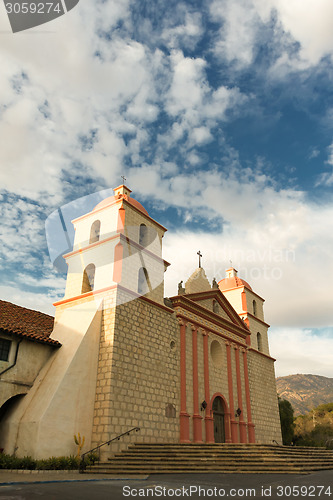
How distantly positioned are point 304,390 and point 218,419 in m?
161

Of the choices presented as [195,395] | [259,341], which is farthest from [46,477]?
[259,341]

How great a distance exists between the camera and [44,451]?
13.1 m

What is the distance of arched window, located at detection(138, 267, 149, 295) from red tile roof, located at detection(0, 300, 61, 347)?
14.5 feet

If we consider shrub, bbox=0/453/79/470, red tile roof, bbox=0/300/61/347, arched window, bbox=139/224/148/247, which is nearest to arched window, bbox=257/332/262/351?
arched window, bbox=139/224/148/247

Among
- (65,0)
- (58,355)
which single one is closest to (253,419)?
(58,355)

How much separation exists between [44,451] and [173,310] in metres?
8.63

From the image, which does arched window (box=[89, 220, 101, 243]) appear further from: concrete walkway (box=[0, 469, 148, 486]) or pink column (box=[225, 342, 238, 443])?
pink column (box=[225, 342, 238, 443])

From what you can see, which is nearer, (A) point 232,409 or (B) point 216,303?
(A) point 232,409

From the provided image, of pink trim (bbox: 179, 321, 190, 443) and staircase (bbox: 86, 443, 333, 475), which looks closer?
staircase (bbox: 86, 443, 333, 475)

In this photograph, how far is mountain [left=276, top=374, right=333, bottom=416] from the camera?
475 feet

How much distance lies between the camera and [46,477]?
1097 centimetres

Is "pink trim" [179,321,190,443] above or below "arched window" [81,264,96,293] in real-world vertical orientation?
below

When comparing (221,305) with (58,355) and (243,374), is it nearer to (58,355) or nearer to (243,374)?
(243,374)

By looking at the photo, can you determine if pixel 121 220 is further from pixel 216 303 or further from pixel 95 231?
pixel 216 303
